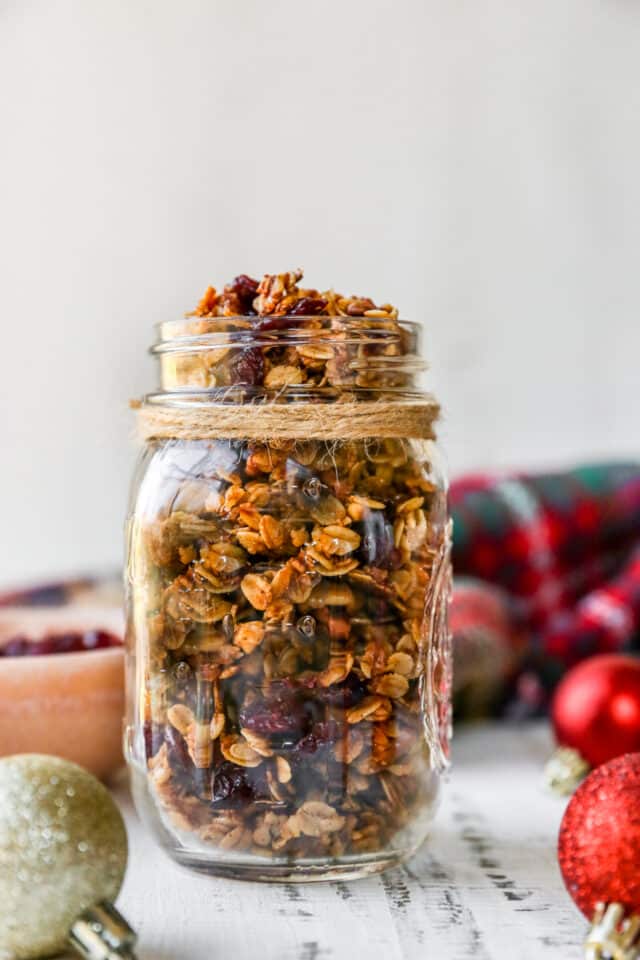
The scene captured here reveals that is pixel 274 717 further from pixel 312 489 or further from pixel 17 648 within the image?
pixel 17 648

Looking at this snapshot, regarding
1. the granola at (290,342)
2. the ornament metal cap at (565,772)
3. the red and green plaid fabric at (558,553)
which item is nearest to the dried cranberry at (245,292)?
the granola at (290,342)

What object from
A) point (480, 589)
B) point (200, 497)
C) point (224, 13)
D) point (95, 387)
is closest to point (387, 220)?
point (224, 13)

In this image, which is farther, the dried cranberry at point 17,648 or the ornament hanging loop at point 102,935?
the dried cranberry at point 17,648

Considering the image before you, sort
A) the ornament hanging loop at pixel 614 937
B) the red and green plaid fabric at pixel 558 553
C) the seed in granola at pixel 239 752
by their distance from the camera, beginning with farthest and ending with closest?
1. the red and green plaid fabric at pixel 558 553
2. the seed in granola at pixel 239 752
3. the ornament hanging loop at pixel 614 937

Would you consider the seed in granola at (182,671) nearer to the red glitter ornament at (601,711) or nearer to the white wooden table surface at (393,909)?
the white wooden table surface at (393,909)

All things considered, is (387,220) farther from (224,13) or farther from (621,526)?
(621,526)

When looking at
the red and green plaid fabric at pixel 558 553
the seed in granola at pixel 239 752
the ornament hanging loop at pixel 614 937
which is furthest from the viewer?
the red and green plaid fabric at pixel 558 553

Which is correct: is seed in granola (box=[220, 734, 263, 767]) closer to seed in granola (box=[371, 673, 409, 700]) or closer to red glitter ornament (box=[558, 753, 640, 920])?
seed in granola (box=[371, 673, 409, 700])

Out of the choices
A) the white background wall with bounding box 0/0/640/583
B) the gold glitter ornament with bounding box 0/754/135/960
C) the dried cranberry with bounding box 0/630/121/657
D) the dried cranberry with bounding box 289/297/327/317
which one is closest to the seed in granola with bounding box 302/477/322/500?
the dried cranberry with bounding box 289/297/327/317
